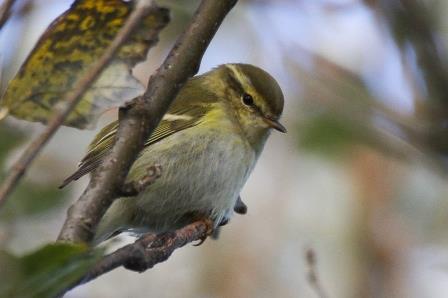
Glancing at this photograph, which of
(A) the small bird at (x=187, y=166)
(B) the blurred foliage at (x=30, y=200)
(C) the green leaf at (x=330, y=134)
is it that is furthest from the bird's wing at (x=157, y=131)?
(B) the blurred foliage at (x=30, y=200)

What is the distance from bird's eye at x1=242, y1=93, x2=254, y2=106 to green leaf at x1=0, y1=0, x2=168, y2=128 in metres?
2.26

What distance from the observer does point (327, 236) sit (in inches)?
238

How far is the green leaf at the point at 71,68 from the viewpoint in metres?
1.36

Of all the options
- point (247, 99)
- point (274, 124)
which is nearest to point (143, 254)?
point (274, 124)

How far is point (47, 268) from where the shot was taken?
0.98 meters

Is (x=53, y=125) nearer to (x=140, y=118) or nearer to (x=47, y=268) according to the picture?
(x=47, y=268)

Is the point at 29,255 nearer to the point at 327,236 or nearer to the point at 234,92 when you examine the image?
the point at 234,92

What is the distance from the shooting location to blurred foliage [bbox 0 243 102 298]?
951 millimetres

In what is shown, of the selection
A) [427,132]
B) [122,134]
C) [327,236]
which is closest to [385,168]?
[327,236]

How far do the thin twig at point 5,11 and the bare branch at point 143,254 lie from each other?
1.14 feet

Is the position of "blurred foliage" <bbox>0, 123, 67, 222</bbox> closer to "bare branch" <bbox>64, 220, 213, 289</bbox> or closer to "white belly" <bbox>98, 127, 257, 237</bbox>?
"bare branch" <bbox>64, 220, 213, 289</bbox>

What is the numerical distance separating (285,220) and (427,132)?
4.60 meters

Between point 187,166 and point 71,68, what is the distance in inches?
68.3

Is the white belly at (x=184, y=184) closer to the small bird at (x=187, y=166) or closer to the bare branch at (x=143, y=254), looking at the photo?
the small bird at (x=187, y=166)
